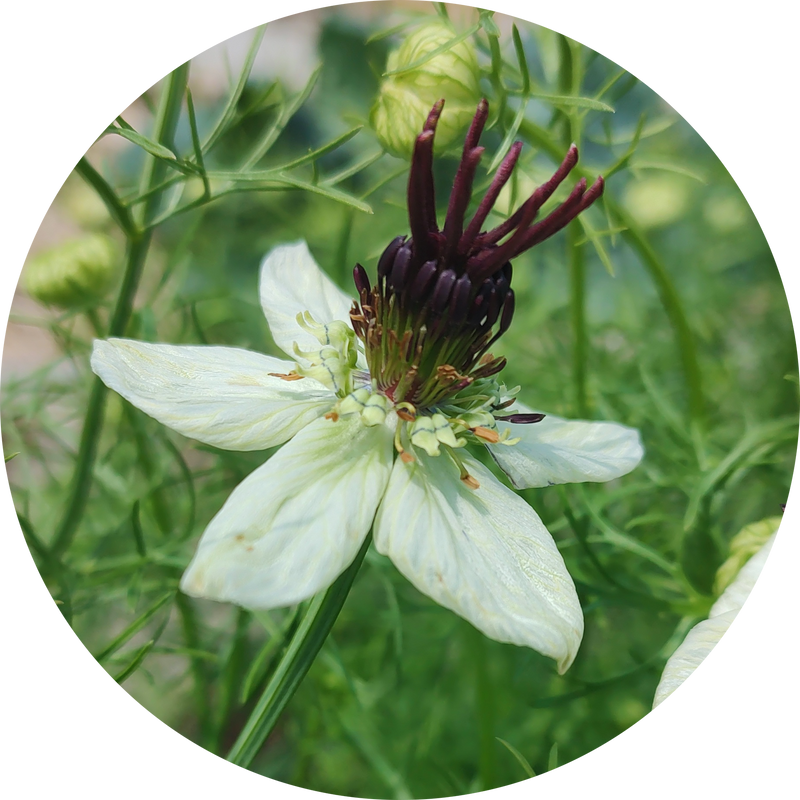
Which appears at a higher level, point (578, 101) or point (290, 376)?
point (578, 101)

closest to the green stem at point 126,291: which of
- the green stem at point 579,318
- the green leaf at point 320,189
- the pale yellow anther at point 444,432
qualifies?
the green leaf at point 320,189

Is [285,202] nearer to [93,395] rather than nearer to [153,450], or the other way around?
[153,450]

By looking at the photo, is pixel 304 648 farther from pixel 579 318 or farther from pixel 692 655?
pixel 579 318

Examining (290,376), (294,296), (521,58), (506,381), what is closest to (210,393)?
(290,376)

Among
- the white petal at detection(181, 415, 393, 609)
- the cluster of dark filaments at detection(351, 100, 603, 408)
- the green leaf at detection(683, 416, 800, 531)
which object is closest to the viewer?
the white petal at detection(181, 415, 393, 609)

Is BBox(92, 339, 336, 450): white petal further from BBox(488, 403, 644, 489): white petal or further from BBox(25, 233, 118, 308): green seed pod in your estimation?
BBox(25, 233, 118, 308): green seed pod

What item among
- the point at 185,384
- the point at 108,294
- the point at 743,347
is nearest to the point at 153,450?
the point at 108,294

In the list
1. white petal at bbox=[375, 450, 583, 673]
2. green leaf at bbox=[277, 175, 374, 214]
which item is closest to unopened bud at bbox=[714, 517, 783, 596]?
white petal at bbox=[375, 450, 583, 673]
